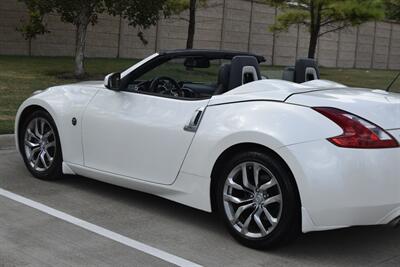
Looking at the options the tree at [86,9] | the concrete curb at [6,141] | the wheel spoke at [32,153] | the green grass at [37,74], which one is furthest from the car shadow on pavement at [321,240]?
the tree at [86,9]

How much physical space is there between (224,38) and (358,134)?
85.7ft

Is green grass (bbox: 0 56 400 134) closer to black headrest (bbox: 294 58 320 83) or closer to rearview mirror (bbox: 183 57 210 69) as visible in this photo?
rearview mirror (bbox: 183 57 210 69)

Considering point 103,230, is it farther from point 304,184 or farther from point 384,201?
point 384,201

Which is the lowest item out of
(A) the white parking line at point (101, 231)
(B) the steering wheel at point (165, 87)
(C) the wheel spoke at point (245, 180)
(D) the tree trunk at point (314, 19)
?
(A) the white parking line at point (101, 231)

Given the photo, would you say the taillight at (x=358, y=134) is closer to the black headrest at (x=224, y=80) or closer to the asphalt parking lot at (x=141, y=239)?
the asphalt parking lot at (x=141, y=239)

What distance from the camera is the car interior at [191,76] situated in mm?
5445

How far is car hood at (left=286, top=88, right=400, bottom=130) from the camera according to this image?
4152mm

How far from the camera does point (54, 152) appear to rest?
591 cm

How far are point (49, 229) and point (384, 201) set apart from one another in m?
2.52

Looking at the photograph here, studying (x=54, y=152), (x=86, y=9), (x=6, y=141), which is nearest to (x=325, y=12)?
(x=86, y=9)

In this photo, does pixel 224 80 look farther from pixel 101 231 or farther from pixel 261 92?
pixel 101 231

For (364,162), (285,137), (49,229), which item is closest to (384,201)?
(364,162)

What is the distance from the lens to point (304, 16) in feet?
76.1

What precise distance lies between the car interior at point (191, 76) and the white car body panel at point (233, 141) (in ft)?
1.15
